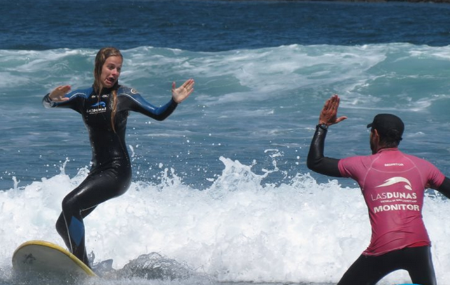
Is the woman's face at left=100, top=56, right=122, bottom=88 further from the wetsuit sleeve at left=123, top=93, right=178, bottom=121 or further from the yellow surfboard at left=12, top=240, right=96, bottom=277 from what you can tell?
the yellow surfboard at left=12, top=240, right=96, bottom=277

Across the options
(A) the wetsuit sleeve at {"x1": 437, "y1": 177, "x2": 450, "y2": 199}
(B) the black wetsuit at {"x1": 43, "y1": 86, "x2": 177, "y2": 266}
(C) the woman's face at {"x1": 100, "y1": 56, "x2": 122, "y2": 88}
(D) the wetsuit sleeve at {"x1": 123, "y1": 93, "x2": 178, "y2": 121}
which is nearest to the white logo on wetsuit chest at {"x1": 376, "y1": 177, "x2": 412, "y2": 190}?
(A) the wetsuit sleeve at {"x1": 437, "y1": 177, "x2": 450, "y2": 199}

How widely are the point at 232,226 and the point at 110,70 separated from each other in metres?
2.36

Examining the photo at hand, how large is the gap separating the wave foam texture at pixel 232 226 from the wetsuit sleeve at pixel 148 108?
1838 mm

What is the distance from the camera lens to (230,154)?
38.8 ft

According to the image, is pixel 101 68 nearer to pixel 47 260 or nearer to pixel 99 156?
pixel 99 156

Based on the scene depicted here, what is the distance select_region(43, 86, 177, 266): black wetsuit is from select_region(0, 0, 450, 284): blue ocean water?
58 cm

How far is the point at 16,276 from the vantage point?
639cm

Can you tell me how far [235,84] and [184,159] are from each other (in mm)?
7362

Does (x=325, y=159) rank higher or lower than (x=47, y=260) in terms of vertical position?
higher

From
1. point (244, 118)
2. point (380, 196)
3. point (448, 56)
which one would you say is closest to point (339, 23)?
point (448, 56)

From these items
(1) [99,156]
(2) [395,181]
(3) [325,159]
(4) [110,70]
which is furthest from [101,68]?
(2) [395,181]

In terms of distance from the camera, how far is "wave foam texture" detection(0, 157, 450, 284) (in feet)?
23.7

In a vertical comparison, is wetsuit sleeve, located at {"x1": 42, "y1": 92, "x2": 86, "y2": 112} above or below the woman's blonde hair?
below

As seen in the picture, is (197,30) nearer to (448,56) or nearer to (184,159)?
(448,56)
